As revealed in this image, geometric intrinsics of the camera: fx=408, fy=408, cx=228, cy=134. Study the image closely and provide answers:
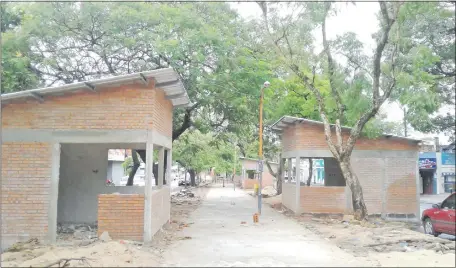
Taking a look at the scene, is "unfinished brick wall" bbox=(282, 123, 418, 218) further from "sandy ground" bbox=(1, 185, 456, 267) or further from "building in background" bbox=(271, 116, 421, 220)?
"sandy ground" bbox=(1, 185, 456, 267)

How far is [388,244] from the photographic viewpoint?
10250 millimetres

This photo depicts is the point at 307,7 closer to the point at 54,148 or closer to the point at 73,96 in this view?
the point at 73,96

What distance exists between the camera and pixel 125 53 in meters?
16.5

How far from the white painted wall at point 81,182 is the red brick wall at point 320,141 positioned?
783 cm

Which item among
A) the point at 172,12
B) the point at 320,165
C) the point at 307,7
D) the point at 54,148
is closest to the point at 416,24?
the point at 307,7

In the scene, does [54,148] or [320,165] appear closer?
[54,148]

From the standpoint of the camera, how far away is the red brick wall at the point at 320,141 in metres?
16.6

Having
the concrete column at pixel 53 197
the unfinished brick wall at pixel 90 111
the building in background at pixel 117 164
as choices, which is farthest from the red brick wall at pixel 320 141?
the building in background at pixel 117 164

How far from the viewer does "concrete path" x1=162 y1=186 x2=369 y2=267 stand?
27.5 ft

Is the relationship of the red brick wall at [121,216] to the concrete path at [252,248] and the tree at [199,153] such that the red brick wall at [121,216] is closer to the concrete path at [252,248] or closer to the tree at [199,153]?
the concrete path at [252,248]

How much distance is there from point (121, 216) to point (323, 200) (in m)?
9.53

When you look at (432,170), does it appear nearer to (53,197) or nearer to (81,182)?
(81,182)

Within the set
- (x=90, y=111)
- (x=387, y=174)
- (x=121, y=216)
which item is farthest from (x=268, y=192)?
(x=90, y=111)

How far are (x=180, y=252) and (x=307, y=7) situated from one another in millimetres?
9127
